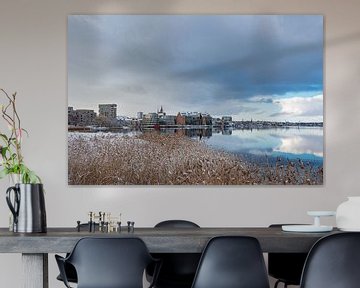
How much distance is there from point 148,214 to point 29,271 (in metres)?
2.11

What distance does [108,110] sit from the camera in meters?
5.73

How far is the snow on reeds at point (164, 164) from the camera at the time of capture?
5.68 meters

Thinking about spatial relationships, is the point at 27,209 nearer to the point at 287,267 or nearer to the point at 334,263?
the point at 334,263

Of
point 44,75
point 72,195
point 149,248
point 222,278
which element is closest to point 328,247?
point 222,278

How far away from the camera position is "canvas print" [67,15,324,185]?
569cm

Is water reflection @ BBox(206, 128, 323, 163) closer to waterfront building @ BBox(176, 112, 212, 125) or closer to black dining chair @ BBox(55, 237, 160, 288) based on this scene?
waterfront building @ BBox(176, 112, 212, 125)

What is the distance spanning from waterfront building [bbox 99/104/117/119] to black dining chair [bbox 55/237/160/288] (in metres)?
2.33

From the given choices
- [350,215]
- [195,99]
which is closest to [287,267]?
[350,215]

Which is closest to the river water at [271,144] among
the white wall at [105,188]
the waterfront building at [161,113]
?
the white wall at [105,188]

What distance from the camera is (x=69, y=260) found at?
3.51 m

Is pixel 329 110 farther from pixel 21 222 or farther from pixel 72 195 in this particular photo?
pixel 21 222

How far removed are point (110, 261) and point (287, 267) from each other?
1.55 m

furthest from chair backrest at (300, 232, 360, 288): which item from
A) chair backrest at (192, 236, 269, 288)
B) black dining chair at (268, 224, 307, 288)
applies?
black dining chair at (268, 224, 307, 288)

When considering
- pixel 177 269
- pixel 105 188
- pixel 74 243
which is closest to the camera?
pixel 74 243
